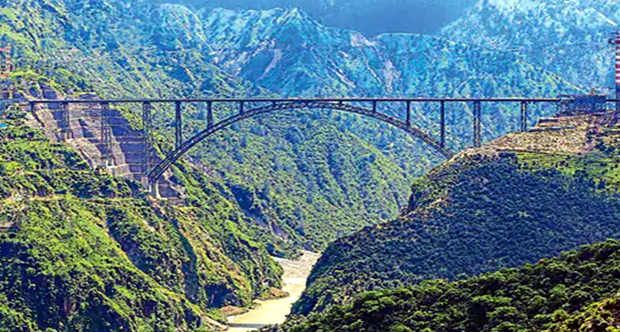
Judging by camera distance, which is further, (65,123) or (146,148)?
(146,148)

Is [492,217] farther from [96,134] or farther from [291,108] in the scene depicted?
[96,134]

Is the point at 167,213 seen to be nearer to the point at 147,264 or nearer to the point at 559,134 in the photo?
the point at 147,264

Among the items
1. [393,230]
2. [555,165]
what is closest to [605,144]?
[555,165]

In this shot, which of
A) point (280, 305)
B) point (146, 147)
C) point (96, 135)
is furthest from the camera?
point (96, 135)

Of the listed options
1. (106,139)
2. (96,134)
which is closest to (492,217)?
(106,139)

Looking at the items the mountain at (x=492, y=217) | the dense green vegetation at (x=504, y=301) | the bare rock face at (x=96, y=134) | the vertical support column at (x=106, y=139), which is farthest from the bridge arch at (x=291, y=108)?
the dense green vegetation at (x=504, y=301)

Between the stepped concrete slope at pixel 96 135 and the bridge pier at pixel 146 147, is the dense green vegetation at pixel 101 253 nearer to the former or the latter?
the stepped concrete slope at pixel 96 135

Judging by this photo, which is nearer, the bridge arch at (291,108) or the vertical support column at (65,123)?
the bridge arch at (291,108)
